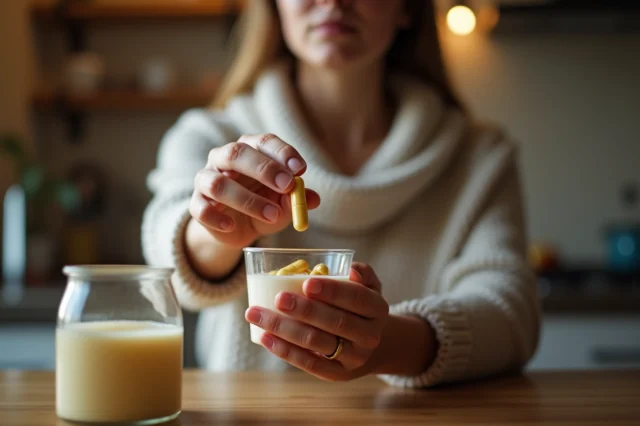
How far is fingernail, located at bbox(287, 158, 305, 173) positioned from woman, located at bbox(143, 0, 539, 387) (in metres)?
0.01

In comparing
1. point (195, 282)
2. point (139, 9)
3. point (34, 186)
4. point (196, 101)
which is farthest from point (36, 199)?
point (195, 282)

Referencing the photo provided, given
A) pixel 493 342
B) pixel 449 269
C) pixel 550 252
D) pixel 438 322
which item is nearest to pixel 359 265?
pixel 438 322

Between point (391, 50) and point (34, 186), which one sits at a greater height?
point (391, 50)

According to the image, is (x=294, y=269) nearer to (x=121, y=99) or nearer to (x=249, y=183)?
(x=249, y=183)

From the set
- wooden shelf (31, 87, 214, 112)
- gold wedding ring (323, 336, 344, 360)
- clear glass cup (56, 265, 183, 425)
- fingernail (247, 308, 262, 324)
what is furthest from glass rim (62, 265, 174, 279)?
wooden shelf (31, 87, 214, 112)

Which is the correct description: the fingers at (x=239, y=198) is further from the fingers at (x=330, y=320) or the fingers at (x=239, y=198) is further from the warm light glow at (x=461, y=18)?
the warm light glow at (x=461, y=18)

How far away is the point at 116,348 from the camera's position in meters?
0.69

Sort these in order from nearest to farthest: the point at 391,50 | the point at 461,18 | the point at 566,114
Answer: the point at 391,50 → the point at 461,18 → the point at 566,114

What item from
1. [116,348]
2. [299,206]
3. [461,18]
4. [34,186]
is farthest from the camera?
[461,18]

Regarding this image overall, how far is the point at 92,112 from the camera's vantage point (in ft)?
10.1

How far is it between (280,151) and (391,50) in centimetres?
95

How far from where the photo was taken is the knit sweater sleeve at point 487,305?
0.98m

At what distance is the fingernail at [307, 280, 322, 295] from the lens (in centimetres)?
74

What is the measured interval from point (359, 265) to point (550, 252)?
86.2 inches
